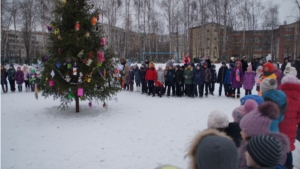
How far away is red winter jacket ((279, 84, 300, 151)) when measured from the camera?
4.09 metres

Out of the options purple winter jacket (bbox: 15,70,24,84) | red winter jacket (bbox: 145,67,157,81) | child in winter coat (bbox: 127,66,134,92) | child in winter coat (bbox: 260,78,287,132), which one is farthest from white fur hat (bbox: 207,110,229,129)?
purple winter jacket (bbox: 15,70,24,84)

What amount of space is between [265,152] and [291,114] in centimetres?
264

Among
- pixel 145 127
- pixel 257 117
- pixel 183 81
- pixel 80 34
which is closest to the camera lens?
pixel 257 117

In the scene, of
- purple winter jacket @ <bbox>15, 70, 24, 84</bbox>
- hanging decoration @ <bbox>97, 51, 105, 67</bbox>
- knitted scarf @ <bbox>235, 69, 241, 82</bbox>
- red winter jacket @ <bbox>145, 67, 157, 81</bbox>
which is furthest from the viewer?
purple winter jacket @ <bbox>15, 70, 24, 84</bbox>

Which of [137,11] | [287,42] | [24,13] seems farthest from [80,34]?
[287,42]

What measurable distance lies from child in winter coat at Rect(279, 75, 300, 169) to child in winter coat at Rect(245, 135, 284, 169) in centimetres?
242

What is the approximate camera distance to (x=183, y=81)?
504 inches

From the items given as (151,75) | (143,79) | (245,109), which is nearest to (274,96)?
(245,109)

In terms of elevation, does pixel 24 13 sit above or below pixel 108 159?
above

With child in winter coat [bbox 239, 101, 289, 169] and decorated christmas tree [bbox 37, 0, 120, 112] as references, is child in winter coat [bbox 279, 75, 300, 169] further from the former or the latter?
decorated christmas tree [bbox 37, 0, 120, 112]

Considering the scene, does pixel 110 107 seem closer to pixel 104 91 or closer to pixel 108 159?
pixel 104 91

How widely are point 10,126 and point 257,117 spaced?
7.77m

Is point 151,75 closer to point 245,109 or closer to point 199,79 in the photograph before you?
point 199,79

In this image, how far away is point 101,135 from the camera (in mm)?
6566
